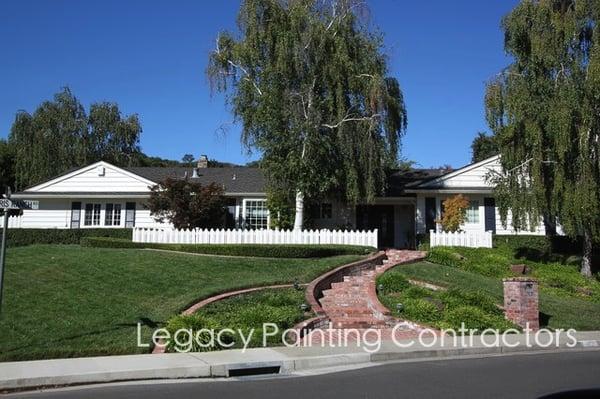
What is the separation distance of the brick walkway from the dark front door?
41.6 feet

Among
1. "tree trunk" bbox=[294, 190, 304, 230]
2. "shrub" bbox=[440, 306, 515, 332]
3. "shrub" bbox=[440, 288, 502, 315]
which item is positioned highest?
"tree trunk" bbox=[294, 190, 304, 230]

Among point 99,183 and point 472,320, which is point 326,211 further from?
point 472,320

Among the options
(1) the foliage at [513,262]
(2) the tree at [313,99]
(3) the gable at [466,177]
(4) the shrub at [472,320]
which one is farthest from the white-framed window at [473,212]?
(4) the shrub at [472,320]

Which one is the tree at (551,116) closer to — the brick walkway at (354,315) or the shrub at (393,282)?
the shrub at (393,282)

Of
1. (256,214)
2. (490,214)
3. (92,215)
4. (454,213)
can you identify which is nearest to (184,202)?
(256,214)

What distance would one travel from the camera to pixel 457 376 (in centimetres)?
1006

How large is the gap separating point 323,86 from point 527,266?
1168 cm

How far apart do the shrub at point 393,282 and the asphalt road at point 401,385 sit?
22.8 ft

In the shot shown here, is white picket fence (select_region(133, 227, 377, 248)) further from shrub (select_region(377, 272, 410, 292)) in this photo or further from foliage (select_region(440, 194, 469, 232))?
shrub (select_region(377, 272, 410, 292))

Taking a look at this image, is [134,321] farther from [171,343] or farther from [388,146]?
[388,146]

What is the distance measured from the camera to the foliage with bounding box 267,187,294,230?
1113 inches

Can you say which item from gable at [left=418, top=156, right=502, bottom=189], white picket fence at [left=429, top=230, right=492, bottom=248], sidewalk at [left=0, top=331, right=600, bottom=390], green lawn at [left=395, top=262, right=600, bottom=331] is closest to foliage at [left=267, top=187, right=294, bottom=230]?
white picket fence at [left=429, top=230, right=492, bottom=248]

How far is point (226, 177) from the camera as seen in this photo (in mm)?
36500

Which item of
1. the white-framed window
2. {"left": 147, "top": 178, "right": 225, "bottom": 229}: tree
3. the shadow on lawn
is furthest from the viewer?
the white-framed window
